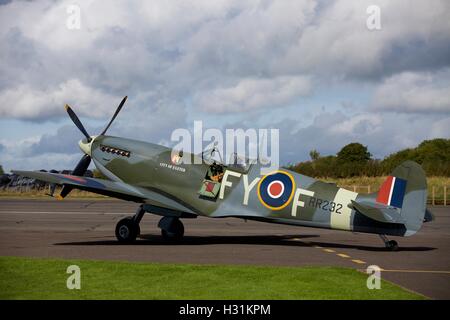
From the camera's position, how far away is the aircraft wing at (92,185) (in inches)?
622

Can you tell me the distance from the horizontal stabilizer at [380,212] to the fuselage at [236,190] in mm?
316

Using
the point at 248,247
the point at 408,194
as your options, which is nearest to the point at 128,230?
the point at 248,247

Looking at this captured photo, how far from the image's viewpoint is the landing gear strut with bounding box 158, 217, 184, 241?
17391 mm

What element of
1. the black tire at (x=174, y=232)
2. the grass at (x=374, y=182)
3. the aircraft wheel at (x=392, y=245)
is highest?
the grass at (x=374, y=182)

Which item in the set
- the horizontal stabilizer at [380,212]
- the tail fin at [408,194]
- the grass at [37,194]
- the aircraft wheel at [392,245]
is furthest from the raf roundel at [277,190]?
the grass at [37,194]

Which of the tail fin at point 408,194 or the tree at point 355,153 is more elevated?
the tree at point 355,153

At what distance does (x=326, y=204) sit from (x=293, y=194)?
83 centimetres

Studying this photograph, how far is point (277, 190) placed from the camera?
15578 mm

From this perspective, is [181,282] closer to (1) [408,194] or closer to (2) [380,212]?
(2) [380,212]

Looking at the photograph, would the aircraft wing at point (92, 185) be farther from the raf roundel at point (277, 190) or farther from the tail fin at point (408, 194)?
the tail fin at point (408, 194)

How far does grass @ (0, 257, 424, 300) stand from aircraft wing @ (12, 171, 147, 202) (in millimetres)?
3560

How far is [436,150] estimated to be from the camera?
8581cm
